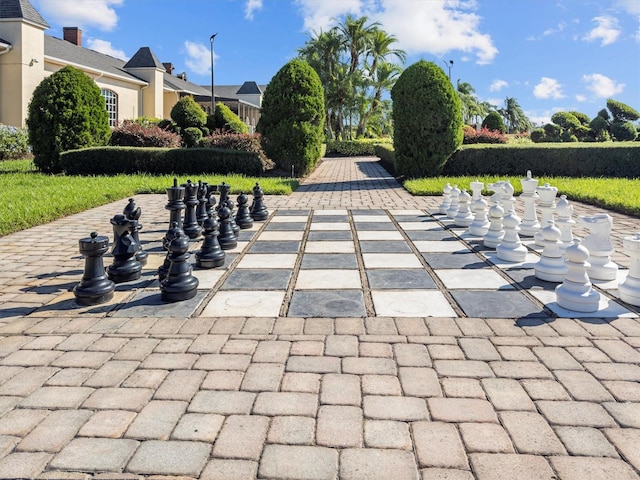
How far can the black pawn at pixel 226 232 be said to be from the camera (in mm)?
4666

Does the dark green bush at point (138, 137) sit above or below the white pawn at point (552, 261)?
above

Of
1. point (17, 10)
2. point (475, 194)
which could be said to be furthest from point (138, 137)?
point (475, 194)

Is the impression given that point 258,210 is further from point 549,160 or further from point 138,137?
point 138,137

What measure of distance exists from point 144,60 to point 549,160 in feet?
85.3

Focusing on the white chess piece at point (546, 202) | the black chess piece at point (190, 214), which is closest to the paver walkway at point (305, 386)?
the white chess piece at point (546, 202)

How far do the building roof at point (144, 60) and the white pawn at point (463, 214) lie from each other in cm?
2838

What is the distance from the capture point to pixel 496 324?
110 inches

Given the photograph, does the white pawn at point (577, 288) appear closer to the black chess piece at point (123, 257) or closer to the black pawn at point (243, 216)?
the black chess piece at point (123, 257)

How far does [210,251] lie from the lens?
161 inches

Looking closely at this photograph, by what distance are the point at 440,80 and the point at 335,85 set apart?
829 inches

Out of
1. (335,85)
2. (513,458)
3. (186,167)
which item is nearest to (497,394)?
(513,458)

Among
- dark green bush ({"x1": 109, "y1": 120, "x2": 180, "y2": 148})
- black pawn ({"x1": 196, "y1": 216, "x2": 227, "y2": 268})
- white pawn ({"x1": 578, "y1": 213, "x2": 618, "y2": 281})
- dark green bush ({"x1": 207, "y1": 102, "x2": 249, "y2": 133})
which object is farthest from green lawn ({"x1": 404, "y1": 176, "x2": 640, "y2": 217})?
dark green bush ({"x1": 207, "y1": 102, "x2": 249, "y2": 133})

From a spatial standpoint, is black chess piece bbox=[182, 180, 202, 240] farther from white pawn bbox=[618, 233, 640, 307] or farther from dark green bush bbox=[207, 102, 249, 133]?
dark green bush bbox=[207, 102, 249, 133]

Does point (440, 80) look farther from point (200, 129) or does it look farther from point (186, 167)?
point (200, 129)
